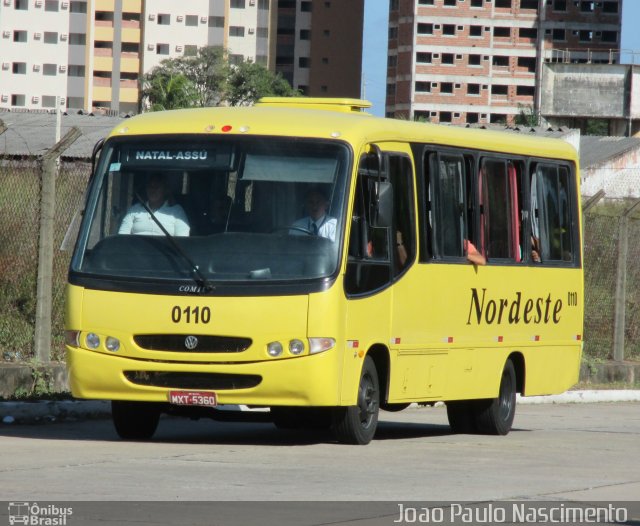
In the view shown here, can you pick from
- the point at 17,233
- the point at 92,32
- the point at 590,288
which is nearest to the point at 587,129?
the point at 92,32

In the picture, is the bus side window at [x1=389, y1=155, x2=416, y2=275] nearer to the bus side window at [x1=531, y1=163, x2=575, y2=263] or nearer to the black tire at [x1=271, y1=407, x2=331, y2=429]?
the black tire at [x1=271, y1=407, x2=331, y2=429]

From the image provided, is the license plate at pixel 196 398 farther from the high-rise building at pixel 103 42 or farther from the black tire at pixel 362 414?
the high-rise building at pixel 103 42

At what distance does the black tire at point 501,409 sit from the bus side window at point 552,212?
136 centimetres

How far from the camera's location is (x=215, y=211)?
41.9 ft

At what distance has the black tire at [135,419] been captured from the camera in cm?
1330

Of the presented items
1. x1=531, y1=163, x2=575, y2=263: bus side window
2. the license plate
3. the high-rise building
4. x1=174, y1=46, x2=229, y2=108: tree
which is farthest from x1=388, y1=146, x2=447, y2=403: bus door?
the high-rise building

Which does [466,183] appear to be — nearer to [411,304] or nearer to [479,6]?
[411,304]

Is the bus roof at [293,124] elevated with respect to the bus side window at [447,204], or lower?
elevated

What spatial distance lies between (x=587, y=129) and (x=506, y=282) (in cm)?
12678

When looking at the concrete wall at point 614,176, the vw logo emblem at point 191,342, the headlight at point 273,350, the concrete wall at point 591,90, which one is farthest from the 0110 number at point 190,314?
the concrete wall at point 591,90

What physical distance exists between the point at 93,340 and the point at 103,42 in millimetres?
143110

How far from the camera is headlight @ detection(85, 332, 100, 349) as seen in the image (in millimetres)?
12641

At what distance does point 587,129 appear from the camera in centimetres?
14012
